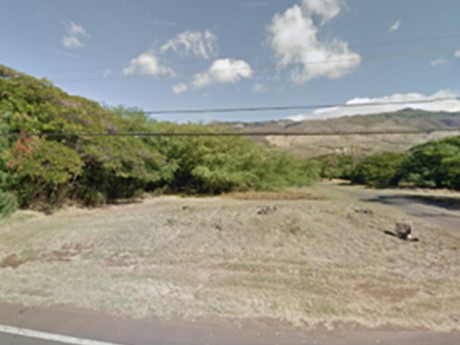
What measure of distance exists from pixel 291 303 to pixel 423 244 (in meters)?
4.81

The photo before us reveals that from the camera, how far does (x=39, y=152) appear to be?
8.50 m

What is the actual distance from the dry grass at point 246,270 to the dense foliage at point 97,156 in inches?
96.4

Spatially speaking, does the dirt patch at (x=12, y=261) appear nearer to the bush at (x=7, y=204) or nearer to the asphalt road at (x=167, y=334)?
the asphalt road at (x=167, y=334)

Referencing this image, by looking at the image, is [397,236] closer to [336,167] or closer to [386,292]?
[386,292]

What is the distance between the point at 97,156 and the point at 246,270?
884 centimetres

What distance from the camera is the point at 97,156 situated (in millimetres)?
10219

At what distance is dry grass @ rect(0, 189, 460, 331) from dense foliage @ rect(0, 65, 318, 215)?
245 centimetres

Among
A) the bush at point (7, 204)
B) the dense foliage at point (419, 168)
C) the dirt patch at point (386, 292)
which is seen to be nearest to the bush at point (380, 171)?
the dense foliage at point (419, 168)

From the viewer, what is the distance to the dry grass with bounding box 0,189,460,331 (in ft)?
10.2

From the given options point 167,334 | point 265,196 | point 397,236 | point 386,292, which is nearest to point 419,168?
point 265,196

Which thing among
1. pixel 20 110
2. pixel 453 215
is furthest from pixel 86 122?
pixel 453 215

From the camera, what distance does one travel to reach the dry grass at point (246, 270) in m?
3.10

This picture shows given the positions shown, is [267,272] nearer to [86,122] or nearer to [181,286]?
[181,286]

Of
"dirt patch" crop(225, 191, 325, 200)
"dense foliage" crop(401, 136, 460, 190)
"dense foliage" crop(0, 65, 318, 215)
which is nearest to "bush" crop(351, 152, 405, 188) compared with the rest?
"dense foliage" crop(401, 136, 460, 190)
